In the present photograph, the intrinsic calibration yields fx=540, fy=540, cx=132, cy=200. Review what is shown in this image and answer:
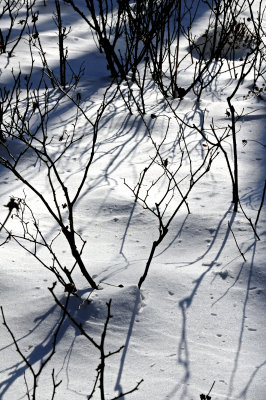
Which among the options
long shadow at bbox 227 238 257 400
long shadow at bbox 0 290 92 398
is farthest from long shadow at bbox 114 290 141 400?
long shadow at bbox 227 238 257 400

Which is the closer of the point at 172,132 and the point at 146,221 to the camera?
the point at 146,221

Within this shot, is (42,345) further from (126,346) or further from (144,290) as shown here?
(144,290)

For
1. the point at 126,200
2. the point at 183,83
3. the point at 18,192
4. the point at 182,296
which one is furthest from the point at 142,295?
the point at 183,83

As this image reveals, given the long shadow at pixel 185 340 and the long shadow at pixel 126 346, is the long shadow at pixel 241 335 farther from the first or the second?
the long shadow at pixel 126 346

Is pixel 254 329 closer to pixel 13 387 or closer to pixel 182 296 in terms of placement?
pixel 182 296

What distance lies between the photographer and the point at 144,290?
2.25m

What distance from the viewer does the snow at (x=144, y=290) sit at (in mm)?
1816

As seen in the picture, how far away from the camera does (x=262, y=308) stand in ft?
7.08

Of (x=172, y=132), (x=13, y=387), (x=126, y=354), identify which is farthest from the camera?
(x=172, y=132)

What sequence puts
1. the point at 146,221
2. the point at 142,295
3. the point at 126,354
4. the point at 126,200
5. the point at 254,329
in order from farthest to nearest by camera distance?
the point at 126,200 → the point at 146,221 → the point at 142,295 → the point at 254,329 → the point at 126,354

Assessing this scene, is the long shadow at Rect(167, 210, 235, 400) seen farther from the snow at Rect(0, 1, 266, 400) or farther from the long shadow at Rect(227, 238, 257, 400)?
the long shadow at Rect(227, 238, 257, 400)

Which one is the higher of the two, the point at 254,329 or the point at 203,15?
the point at 203,15

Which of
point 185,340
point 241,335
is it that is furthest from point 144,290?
point 241,335

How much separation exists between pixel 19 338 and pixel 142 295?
1.71 ft
